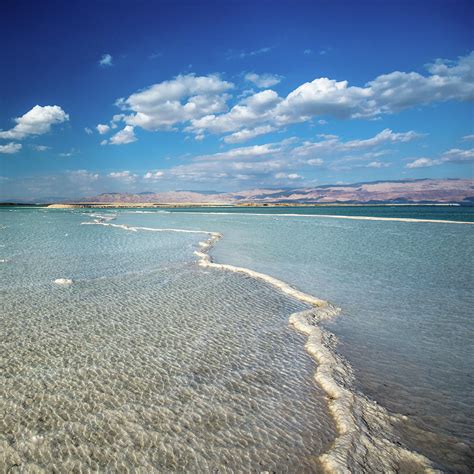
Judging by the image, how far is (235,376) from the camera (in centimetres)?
505

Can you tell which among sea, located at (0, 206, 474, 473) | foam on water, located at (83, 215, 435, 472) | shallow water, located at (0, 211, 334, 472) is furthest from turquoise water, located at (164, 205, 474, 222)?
shallow water, located at (0, 211, 334, 472)

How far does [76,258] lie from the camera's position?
1518 centimetres

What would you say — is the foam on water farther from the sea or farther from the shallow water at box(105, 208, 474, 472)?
the shallow water at box(105, 208, 474, 472)

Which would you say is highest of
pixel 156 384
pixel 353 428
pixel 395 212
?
pixel 395 212

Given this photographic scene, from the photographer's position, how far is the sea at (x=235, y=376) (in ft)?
11.5

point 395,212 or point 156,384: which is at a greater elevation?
point 395,212

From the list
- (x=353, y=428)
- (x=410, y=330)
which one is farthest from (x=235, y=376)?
(x=410, y=330)

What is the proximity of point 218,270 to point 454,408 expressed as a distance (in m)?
9.45

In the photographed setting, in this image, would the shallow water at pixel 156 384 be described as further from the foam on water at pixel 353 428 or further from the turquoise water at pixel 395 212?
the turquoise water at pixel 395 212

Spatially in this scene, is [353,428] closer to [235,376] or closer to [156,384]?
[235,376]

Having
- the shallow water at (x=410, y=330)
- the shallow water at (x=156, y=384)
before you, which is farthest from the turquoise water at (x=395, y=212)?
the shallow water at (x=156, y=384)

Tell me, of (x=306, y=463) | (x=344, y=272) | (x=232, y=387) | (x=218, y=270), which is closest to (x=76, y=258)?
(x=218, y=270)

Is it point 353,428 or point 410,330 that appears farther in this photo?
point 410,330

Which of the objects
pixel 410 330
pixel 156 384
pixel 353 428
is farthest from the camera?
pixel 410 330
